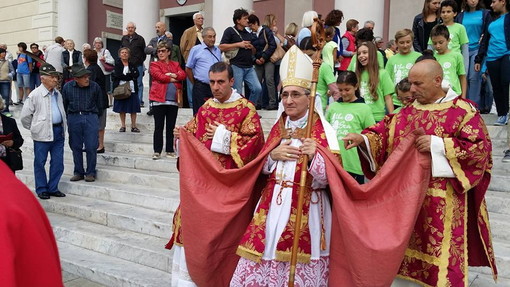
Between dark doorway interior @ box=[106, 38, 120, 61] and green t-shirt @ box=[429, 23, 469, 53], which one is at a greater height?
dark doorway interior @ box=[106, 38, 120, 61]

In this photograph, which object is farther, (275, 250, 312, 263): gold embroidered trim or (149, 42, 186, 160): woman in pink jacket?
(149, 42, 186, 160): woman in pink jacket

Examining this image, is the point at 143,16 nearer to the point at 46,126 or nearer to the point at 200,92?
the point at 200,92

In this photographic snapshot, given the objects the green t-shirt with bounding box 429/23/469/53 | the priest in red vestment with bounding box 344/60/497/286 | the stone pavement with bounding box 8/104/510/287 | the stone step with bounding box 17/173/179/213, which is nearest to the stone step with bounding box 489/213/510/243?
the stone pavement with bounding box 8/104/510/287

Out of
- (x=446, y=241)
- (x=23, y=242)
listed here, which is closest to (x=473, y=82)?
(x=446, y=241)

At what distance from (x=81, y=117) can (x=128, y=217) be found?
2329 millimetres

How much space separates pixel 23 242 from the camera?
52.2 inches

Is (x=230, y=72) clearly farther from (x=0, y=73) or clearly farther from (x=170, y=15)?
(x=170, y=15)

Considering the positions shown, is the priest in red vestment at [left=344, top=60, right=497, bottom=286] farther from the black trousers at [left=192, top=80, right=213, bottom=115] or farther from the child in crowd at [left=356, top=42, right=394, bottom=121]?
the black trousers at [left=192, top=80, right=213, bottom=115]

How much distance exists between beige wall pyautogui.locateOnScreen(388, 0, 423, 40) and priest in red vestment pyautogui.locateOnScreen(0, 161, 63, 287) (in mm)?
12382

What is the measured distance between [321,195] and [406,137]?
2.35 feet

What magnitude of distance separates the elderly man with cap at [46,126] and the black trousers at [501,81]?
633 centimetres

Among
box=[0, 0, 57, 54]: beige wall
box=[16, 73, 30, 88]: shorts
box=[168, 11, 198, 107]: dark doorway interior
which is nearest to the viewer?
box=[16, 73, 30, 88]: shorts

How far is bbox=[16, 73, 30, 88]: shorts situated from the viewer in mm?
14836

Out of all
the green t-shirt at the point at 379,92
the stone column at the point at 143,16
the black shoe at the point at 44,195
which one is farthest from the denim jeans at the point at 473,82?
the stone column at the point at 143,16
